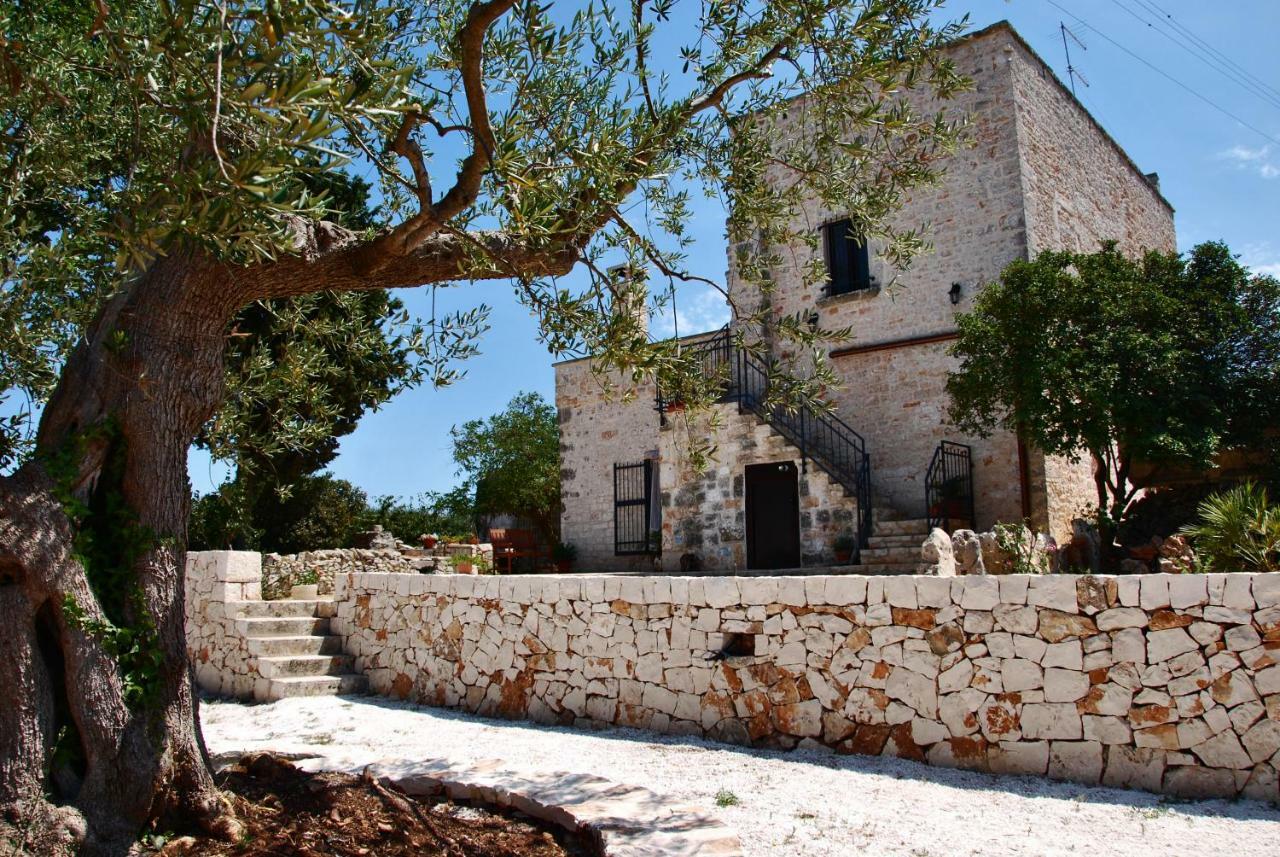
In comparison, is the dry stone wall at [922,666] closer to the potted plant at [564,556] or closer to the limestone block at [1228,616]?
the limestone block at [1228,616]

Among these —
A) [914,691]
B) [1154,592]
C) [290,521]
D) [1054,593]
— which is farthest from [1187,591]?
[290,521]

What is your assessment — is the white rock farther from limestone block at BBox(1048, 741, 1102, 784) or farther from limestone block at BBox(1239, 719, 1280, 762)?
limestone block at BBox(1048, 741, 1102, 784)

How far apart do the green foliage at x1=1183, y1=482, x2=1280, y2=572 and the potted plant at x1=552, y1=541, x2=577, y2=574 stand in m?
12.3

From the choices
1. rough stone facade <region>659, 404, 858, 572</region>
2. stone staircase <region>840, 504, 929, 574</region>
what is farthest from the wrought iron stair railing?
stone staircase <region>840, 504, 929, 574</region>

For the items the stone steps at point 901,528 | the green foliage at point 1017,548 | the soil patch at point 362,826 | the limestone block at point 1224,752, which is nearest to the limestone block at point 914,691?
the limestone block at point 1224,752

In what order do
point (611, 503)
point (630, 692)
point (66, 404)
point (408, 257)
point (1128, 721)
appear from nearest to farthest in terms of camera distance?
point (66, 404) → point (408, 257) → point (1128, 721) → point (630, 692) → point (611, 503)

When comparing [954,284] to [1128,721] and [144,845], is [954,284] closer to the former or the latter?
[1128,721]

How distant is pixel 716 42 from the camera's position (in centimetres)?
561

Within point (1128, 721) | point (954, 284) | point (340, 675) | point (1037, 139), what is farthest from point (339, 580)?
point (1037, 139)

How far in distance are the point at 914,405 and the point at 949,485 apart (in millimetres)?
1455

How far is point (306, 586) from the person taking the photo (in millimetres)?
11242

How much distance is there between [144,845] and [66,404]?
2139 mm

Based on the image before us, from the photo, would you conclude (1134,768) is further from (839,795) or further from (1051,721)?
(839,795)

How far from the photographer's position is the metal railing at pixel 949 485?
13430mm
